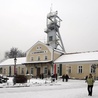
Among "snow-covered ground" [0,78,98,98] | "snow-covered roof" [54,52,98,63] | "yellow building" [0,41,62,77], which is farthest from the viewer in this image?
"yellow building" [0,41,62,77]

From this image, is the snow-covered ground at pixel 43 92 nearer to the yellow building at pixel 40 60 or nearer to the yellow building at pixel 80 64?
the yellow building at pixel 80 64

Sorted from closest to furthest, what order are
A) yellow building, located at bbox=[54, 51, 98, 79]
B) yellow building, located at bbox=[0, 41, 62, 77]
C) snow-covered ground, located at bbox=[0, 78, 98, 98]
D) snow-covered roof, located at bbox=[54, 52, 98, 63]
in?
snow-covered ground, located at bbox=[0, 78, 98, 98], yellow building, located at bbox=[54, 51, 98, 79], snow-covered roof, located at bbox=[54, 52, 98, 63], yellow building, located at bbox=[0, 41, 62, 77]

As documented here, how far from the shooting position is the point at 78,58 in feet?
152

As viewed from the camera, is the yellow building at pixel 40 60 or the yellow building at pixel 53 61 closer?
the yellow building at pixel 53 61

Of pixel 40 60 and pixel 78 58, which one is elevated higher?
pixel 78 58

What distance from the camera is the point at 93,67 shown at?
41719mm

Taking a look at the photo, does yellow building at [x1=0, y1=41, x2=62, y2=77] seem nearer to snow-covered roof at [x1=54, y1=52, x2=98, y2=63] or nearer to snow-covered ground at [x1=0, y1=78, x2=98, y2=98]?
snow-covered roof at [x1=54, y1=52, x2=98, y2=63]

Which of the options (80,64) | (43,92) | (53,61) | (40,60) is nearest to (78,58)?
(80,64)

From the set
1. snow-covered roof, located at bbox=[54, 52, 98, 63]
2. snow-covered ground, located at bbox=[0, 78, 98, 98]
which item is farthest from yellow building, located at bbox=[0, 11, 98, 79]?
snow-covered ground, located at bbox=[0, 78, 98, 98]

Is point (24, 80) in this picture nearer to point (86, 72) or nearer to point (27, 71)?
point (86, 72)

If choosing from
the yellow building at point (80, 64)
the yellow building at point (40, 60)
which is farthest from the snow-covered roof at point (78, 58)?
the yellow building at point (40, 60)

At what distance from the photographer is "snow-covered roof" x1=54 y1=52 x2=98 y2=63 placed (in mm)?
44016

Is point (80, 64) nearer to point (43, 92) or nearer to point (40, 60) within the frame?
point (40, 60)

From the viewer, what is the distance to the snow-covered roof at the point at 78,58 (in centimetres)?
4402
